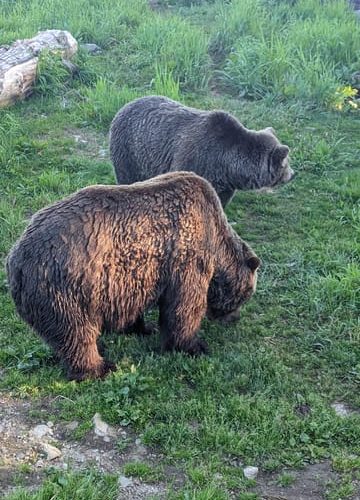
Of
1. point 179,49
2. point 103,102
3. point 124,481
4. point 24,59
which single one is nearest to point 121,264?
point 124,481

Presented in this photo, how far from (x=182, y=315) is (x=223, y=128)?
2.42 m

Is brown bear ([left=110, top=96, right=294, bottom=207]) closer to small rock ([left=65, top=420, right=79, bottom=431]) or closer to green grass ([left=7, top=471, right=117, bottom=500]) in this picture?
small rock ([left=65, top=420, right=79, bottom=431])

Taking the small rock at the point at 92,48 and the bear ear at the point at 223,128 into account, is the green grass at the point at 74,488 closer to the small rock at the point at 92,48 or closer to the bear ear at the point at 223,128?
the bear ear at the point at 223,128

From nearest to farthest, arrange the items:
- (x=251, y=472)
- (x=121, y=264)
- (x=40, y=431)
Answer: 1. (x=251, y=472)
2. (x=40, y=431)
3. (x=121, y=264)

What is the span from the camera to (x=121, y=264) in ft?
15.7

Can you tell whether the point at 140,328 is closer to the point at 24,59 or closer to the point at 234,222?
the point at 234,222

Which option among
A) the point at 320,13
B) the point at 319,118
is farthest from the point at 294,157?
the point at 320,13

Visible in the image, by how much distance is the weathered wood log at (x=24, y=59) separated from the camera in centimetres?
920

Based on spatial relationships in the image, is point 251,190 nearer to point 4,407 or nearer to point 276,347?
point 276,347

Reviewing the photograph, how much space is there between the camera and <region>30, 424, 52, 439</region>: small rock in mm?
4504

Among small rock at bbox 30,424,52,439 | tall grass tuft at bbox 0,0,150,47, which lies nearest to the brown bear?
small rock at bbox 30,424,52,439

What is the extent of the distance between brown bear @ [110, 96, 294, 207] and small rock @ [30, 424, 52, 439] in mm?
3071

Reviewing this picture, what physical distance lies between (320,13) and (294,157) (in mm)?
4166

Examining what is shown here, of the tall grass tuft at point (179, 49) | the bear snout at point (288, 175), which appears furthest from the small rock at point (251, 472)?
the tall grass tuft at point (179, 49)
